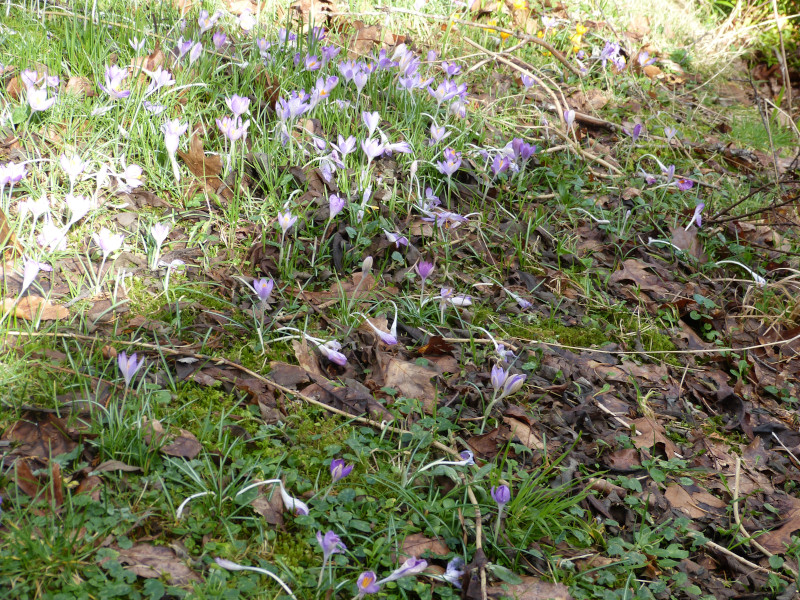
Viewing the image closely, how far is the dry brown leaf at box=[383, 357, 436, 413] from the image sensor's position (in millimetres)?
2246

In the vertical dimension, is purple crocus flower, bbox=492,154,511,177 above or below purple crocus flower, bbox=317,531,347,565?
above

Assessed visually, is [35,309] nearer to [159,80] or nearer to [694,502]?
[159,80]

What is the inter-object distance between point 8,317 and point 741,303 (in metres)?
3.06

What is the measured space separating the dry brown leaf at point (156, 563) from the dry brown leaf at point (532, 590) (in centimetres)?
74

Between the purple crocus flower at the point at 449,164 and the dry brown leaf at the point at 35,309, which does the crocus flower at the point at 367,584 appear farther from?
the purple crocus flower at the point at 449,164

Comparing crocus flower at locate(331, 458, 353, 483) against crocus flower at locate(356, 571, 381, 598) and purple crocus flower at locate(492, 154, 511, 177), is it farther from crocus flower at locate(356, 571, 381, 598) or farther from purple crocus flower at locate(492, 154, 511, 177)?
purple crocus flower at locate(492, 154, 511, 177)

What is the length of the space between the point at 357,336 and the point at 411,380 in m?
0.28

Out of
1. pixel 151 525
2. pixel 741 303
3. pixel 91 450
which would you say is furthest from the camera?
pixel 741 303

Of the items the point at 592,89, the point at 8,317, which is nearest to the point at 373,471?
the point at 8,317

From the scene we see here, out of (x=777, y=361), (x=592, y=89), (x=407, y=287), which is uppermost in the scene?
(x=592, y=89)

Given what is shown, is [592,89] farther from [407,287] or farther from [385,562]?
[385,562]

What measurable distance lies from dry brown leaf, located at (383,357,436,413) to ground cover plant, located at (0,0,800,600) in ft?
0.06

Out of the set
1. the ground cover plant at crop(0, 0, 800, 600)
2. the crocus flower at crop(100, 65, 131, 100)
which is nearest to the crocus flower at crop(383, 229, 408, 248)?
the ground cover plant at crop(0, 0, 800, 600)

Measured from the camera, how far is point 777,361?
298cm
